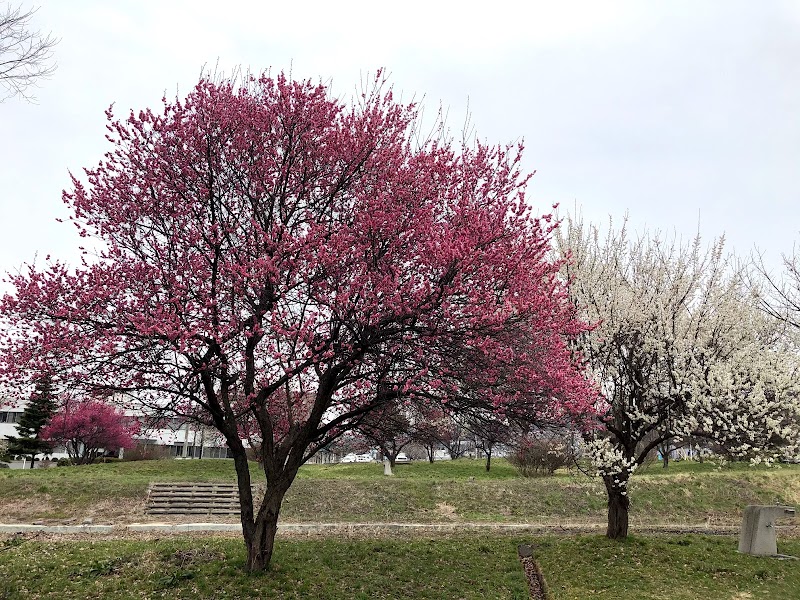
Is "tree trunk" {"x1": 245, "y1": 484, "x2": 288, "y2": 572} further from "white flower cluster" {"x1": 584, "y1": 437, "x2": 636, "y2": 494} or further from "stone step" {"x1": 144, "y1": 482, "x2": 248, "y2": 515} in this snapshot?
"stone step" {"x1": 144, "y1": 482, "x2": 248, "y2": 515}

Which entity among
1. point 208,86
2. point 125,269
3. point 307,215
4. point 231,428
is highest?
point 208,86

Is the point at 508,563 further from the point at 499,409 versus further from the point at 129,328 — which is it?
the point at 129,328

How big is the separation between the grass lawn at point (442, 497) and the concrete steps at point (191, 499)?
2.07 ft

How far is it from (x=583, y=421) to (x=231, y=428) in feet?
26.6

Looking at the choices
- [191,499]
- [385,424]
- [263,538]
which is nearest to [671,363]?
[385,424]

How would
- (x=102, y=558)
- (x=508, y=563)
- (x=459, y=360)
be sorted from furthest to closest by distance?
(x=508, y=563) < (x=102, y=558) < (x=459, y=360)

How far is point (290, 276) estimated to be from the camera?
11008 millimetres

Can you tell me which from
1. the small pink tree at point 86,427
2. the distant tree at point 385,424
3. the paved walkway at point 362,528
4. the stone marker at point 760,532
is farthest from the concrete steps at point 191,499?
the small pink tree at point 86,427

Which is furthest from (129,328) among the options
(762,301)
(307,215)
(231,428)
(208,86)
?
(762,301)

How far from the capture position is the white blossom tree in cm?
1427

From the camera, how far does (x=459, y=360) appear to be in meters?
10.9

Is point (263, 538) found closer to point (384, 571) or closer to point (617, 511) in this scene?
point (384, 571)

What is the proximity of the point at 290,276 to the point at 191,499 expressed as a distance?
1455cm

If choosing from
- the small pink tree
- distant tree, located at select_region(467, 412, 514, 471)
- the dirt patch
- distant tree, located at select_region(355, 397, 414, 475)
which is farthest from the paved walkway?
the small pink tree
